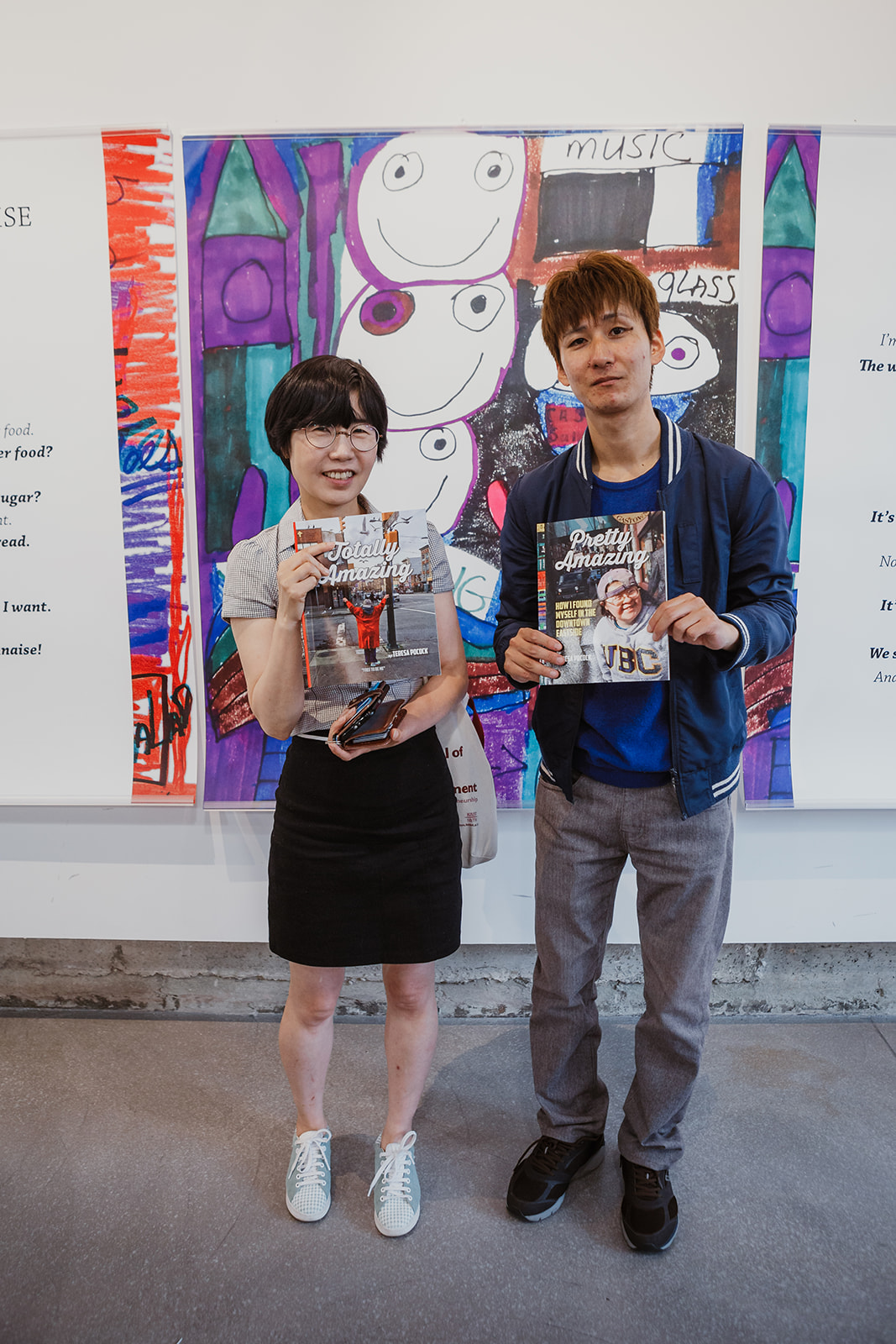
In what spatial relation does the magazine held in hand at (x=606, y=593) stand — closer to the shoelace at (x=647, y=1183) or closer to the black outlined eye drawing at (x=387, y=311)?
the black outlined eye drawing at (x=387, y=311)

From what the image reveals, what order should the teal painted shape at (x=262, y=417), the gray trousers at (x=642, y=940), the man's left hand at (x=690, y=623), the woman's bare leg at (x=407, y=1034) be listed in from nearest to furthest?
the man's left hand at (x=690, y=623) → the gray trousers at (x=642, y=940) → the woman's bare leg at (x=407, y=1034) → the teal painted shape at (x=262, y=417)

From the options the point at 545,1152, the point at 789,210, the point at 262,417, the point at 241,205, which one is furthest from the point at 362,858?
the point at 789,210

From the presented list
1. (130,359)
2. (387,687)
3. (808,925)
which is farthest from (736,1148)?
(130,359)

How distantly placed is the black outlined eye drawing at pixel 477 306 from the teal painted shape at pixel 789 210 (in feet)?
2.38

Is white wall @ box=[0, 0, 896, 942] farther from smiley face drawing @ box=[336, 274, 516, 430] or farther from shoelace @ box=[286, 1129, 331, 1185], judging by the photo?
shoelace @ box=[286, 1129, 331, 1185]

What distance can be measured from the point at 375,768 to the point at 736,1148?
1.35 m

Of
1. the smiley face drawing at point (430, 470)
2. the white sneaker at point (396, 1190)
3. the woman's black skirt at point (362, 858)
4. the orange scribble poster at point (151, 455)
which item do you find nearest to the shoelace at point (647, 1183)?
the white sneaker at point (396, 1190)

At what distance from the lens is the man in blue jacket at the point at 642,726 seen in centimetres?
148

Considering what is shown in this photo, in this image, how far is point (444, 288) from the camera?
2.08 meters

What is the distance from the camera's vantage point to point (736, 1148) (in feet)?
6.25

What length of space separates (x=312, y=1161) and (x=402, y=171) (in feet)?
7.98

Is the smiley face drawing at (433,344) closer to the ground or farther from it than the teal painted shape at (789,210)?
closer to the ground

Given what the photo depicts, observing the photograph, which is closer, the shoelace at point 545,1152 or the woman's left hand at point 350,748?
the woman's left hand at point 350,748

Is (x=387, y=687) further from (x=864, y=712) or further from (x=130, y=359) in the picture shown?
(x=864, y=712)
